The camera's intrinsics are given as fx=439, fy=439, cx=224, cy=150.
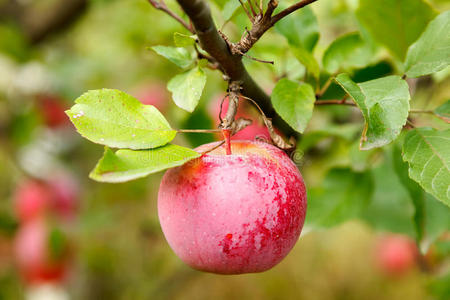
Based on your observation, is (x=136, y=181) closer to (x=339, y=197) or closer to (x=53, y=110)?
(x=53, y=110)

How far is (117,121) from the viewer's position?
436 millimetres

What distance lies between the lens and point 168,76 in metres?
1.44

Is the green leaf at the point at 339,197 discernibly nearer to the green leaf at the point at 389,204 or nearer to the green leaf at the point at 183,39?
the green leaf at the point at 389,204

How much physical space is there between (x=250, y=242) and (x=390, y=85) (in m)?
0.21

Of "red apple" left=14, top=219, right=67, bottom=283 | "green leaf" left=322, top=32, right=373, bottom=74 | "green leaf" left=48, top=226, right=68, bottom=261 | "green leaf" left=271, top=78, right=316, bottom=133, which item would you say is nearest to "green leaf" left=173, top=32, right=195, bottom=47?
"green leaf" left=271, top=78, right=316, bottom=133

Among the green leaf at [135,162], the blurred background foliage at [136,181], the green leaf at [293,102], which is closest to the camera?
the green leaf at [135,162]

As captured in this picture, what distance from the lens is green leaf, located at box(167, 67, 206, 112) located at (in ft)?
1.53

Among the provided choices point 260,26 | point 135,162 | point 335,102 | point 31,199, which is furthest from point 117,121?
point 31,199

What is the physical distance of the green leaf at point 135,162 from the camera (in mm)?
371

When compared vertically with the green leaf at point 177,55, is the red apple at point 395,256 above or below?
below

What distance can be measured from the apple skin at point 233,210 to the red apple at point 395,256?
124 cm

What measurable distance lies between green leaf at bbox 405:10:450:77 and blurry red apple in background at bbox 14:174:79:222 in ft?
4.69

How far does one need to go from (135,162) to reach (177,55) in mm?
177

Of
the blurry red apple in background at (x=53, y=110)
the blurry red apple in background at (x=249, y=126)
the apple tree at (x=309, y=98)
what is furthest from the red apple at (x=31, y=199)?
the apple tree at (x=309, y=98)
